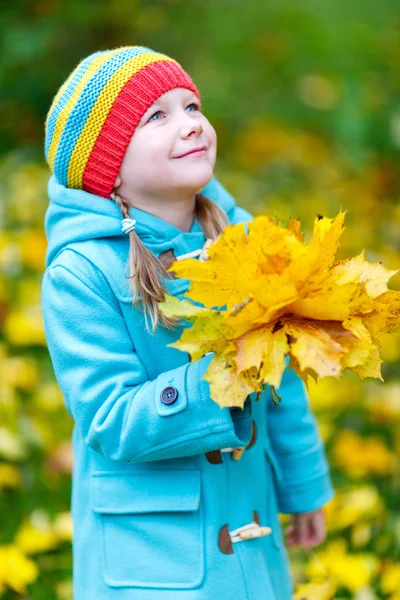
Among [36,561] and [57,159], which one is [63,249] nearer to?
[57,159]

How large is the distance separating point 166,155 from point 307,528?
109 centimetres

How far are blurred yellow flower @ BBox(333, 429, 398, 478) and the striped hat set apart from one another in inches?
69.6

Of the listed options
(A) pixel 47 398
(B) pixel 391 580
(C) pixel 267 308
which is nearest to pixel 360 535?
(B) pixel 391 580

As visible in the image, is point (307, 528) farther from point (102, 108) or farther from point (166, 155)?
point (102, 108)

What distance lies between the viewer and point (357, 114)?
483cm

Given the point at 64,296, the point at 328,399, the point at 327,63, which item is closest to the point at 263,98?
the point at 327,63

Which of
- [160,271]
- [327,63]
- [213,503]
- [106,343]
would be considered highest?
[327,63]

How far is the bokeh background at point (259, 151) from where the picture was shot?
120 inches

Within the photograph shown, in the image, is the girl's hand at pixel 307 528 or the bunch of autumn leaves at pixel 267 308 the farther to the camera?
the girl's hand at pixel 307 528

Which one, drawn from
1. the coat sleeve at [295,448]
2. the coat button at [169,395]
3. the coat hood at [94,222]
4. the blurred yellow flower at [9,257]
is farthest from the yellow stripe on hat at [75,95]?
the blurred yellow flower at [9,257]

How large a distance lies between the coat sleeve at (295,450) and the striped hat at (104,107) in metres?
0.71

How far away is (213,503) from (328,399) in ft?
5.50

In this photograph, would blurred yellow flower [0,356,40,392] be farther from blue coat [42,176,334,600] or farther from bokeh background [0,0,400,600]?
blue coat [42,176,334,600]

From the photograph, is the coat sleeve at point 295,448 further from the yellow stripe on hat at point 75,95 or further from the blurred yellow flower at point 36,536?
the blurred yellow flower at point 36,536
